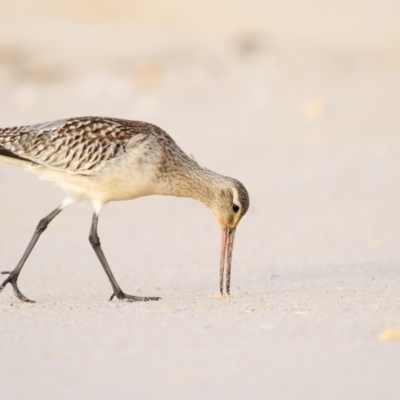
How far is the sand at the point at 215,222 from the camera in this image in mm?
6258

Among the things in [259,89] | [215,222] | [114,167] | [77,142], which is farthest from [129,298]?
[259,89]

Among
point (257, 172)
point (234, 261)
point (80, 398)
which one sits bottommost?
point (80, 398)

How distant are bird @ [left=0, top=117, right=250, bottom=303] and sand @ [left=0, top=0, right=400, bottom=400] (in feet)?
2.75

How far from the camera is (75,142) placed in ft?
32.7

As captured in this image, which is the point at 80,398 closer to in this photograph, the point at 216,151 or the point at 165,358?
the point at 165,358

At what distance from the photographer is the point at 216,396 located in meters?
5.62

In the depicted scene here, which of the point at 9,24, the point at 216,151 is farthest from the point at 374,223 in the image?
the point at 9,24

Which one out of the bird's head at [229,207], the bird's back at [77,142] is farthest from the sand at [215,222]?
the bird's back at [77,142]

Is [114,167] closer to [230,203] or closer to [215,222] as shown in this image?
[230,203]

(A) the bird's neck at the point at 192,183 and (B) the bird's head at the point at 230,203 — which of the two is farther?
(A) the bird's neck at the point at 192,183

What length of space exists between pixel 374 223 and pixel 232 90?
36.2 feet

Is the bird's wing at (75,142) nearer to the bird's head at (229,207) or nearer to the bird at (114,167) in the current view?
the bird at (114,167)

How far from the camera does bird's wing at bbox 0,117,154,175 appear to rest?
984 centimetres

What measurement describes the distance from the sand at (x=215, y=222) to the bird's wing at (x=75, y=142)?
137 centimetres
